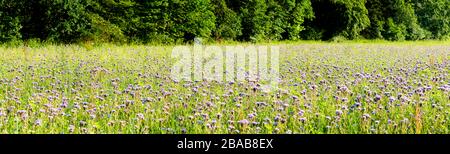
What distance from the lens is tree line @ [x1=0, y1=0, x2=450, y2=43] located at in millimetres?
21188

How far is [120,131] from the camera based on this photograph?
514 centimetres

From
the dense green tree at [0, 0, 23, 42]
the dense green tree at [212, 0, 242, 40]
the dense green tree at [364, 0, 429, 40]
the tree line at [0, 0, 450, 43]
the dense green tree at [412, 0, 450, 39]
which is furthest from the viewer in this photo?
the dense green tree at [412, 0, 450, 39]

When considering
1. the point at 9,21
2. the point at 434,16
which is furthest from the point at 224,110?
the point at 434,16

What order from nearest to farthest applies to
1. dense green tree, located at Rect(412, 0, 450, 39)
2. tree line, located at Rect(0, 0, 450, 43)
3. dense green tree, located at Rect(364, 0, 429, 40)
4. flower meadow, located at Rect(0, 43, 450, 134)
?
flower meadow, located at Rect(0, 43, 450, 134) → tree line, located at Rect(0, 0, 450, 43) → dense green tree, located at Rect(364, 0, 429, 40) → dense green tree, located at Rect(412, 0, 450, 39)

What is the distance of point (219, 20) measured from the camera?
96.9 ft

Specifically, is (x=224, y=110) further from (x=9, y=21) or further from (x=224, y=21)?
(x=224, y=21)

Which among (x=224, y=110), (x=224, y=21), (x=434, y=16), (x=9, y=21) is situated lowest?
(x=434, y=16)

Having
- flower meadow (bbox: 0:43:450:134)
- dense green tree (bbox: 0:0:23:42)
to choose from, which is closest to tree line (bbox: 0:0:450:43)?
dense green tree (bbox: 0:0:23:42)

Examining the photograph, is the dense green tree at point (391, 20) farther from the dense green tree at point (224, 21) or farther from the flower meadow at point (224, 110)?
the flower meadow at point (224, 110)

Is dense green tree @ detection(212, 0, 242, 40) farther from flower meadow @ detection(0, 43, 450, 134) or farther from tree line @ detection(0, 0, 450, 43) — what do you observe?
flower meadow @ detection(0, 43, 450, 134)

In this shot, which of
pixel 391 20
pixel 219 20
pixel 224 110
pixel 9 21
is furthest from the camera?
pixel 391 20
